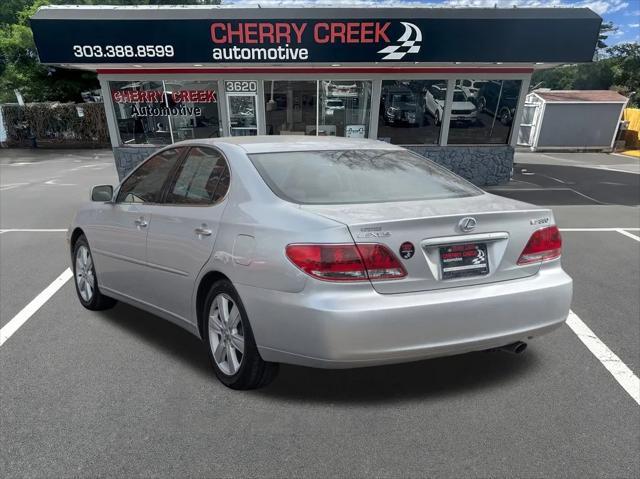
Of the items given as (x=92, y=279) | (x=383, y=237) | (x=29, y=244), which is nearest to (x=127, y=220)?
(x=92, y=279)

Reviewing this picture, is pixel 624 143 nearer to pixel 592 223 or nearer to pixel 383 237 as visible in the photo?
pixel 592 223

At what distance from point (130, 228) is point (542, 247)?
2.94 metres

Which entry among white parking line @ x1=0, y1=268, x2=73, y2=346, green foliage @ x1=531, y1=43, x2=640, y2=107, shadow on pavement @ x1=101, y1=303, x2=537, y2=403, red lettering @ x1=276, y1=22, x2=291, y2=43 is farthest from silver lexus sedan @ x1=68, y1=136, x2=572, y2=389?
green foliage @ x1=531, y1=43, x2=640, y2=107

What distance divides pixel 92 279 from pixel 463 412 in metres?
3.35

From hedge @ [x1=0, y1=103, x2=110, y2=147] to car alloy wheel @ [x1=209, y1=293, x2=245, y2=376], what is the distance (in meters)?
23.2

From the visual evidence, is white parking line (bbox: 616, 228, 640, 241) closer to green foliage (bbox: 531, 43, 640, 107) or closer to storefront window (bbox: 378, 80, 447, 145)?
storefront window (bbox: 378, 80, 447, 145)

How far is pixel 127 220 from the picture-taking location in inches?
153

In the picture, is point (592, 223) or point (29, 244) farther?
point (592, 223)

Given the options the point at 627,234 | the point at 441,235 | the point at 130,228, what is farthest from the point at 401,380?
the point at 627,234

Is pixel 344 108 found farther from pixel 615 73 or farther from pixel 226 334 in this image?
pixel 615 73

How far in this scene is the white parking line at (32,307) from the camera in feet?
13.3

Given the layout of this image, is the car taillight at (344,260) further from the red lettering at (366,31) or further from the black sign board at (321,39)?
the red lettering at (366,31)

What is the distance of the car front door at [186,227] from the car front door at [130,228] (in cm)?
14

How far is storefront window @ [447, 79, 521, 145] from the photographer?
39.8ft
